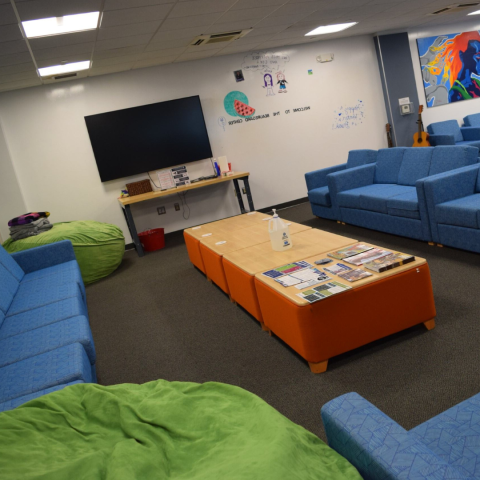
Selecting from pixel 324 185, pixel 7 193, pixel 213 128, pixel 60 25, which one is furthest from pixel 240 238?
pixel 7 193

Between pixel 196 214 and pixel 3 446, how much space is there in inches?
239

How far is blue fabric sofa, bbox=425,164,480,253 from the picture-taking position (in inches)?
144

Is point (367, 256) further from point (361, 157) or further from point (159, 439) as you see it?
point (361, 157)

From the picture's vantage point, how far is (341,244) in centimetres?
329

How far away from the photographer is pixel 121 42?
4.74 m

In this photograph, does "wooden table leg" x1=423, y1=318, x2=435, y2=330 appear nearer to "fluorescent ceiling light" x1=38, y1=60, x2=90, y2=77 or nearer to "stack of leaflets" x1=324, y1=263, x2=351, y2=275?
"stack of leaflets" x1=324, y1=263, x2=351, y2=275

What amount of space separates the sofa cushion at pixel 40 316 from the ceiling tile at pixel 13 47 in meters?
2.34

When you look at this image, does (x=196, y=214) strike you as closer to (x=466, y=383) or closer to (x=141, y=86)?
(x=141, y=86)

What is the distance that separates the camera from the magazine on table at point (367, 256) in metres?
2.79

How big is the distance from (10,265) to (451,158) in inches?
167

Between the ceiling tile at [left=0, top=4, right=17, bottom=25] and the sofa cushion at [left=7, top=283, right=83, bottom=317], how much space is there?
2022 mm

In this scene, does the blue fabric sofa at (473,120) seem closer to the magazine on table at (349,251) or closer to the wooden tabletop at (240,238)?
the wooden tabletop at (240,238)

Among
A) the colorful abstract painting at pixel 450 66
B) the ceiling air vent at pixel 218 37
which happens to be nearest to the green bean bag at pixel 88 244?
the ceiling air vent at pixel 218 37

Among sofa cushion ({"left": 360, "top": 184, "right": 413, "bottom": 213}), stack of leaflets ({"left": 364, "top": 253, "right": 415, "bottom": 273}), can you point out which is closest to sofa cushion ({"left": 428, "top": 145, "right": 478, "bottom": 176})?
sofa cushion ({"left": 360, "top": 184, "right": 413, "bottom": 213})
